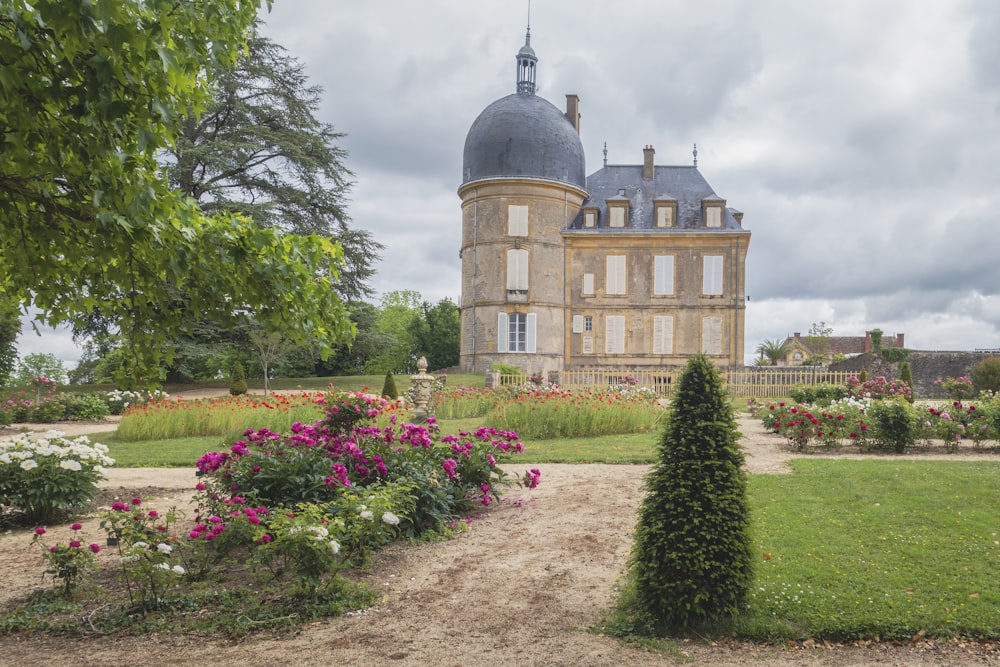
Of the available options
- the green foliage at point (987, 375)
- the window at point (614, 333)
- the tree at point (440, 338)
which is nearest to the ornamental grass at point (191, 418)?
the window at point (614, 333)

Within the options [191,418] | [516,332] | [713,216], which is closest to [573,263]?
[516,332]

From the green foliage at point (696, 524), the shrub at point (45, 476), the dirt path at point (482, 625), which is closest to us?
the dirt path at point (482, 625)

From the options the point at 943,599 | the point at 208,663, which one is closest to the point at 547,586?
the point at 208,663

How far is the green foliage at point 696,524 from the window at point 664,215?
27293 mm

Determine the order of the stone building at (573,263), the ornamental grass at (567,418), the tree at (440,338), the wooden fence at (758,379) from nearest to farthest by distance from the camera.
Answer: the ornamental grass at (567,418) < the wooden fence at (758,379) < the stone building at (573,263) < the tree at (440,338)

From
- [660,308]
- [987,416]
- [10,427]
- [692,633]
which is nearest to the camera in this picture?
[692,633]

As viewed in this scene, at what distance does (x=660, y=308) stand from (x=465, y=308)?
846 cm

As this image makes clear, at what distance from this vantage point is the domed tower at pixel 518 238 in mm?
29375

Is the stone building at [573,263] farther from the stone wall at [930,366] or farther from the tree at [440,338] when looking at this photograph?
the tree at [440,338]

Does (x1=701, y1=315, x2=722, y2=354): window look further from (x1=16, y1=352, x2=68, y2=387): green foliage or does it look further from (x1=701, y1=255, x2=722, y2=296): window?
(x1=16, y1=352, x2=68, y2=387): green foliage

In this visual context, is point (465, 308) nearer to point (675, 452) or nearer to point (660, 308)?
point (660, 308)

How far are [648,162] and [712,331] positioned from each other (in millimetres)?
8348

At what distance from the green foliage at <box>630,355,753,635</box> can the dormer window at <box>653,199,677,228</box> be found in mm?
27307

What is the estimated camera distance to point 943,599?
4406 millimetres
